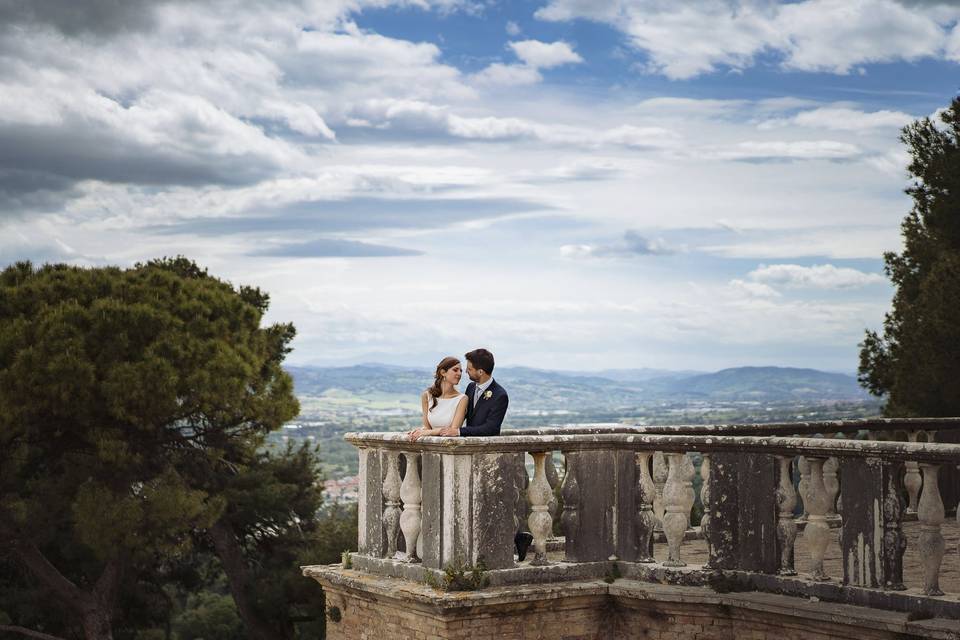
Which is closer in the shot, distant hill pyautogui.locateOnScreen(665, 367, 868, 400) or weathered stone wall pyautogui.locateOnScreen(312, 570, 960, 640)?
weathered stone wall pyautogui.locateOnScreen(312, 570, 960, 640)

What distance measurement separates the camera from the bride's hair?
9797mm

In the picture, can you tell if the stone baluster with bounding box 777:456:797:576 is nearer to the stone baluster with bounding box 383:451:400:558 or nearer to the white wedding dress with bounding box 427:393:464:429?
the white wedding dress with bounding box 427:393:464:429

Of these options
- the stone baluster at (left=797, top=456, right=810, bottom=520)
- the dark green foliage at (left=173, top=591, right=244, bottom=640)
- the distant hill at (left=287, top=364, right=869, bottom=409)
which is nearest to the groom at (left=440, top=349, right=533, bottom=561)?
the stone baluster at (left=797, top=456, right=810, bottom=520)

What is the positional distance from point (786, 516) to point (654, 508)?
1204mm

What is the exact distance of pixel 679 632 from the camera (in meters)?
9.02

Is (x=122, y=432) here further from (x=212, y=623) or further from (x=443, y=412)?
(x=443, y=412)

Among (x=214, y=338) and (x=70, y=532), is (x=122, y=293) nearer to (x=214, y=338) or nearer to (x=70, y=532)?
(x=214, y=338)

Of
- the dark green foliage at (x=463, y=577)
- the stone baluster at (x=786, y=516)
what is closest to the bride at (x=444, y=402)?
the dark green foliage at (x=463, y=577)

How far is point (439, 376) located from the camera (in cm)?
988

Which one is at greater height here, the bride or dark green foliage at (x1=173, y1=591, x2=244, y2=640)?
the bride

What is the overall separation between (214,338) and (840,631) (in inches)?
788

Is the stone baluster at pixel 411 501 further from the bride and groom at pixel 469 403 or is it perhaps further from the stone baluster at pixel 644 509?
the stone baluster at pixel 644 509

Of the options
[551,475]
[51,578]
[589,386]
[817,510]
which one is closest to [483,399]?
[551,475]

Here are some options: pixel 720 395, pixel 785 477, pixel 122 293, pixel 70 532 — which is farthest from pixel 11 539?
pixel 720 395
